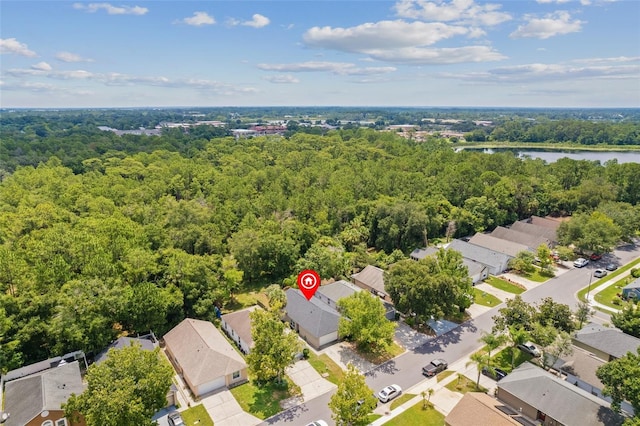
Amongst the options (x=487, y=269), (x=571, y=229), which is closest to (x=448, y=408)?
(x=487, y=269)

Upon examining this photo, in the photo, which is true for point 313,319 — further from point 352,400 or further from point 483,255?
point 483,255

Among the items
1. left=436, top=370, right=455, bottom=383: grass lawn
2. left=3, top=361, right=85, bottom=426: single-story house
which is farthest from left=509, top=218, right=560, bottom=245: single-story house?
left=3, top=361, right=85, bottom=426: single-story house

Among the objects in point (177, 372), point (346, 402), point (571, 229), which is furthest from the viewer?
point (571, 229)

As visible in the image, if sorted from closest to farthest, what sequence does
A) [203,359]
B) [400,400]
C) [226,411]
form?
[226,411] → [400,400] → [203,359]

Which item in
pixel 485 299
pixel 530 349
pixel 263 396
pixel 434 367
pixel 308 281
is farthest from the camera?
pixel 485 299

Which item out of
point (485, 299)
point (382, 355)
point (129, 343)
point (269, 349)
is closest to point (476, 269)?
point (485, 299)

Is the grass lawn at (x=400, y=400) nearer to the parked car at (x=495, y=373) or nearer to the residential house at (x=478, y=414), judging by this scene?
the residential house at (x=478, y=414)

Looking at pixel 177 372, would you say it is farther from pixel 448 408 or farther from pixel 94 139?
pixel 94 139
